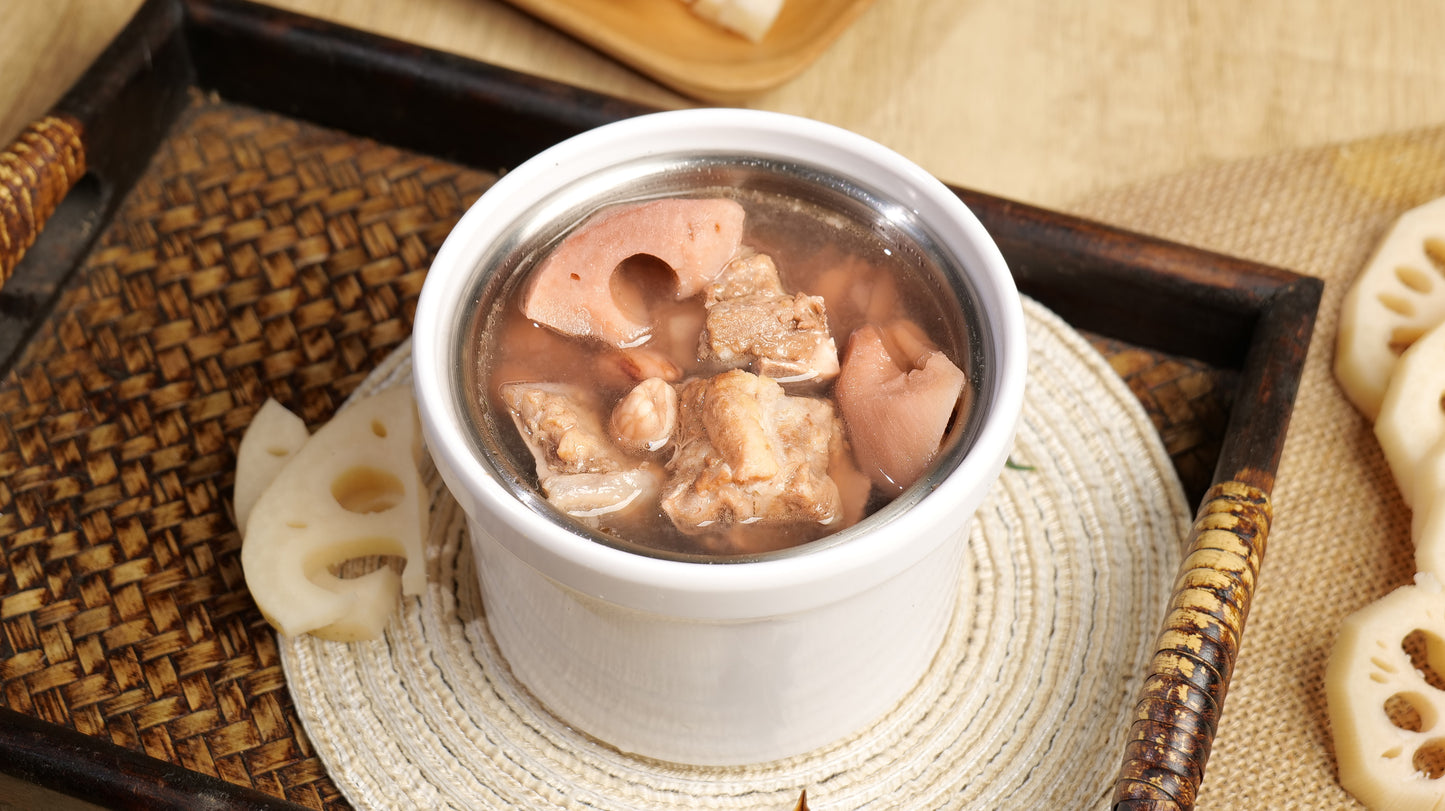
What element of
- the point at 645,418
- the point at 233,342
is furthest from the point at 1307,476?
the point at 233,342

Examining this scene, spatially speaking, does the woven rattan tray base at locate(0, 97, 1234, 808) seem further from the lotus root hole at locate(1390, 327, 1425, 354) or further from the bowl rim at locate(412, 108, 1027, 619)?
the bowl rim at locate(412, 108, 1027, 619)

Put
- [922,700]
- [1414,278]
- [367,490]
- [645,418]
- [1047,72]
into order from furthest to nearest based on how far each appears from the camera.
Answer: [1047,72] → [1414,278] → [367,490] → [922,700] → [645,418]

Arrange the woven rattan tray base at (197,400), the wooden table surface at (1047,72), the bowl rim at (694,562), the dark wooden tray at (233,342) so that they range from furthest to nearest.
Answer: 1. the wooden table surface at (1047,72)
2. the woven rattan tray base at (197,400)
3. the dark wooden tray at (233,342)
4. the bowl rim at (694,562)

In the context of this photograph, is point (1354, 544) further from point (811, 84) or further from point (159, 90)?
point (159, 90)

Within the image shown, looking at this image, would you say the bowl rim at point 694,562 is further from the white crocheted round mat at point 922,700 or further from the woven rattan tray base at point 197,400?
the woven rattan tray base at point 197,400

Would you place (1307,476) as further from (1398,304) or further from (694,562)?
(694,562)

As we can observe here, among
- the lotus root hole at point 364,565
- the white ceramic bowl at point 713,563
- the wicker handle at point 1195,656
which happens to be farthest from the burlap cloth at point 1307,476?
the lotus root hole at point 364,565

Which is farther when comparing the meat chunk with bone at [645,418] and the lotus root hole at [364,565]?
the lotus root hole at [364,565]
